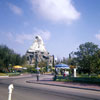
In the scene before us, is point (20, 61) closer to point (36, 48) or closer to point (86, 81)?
point (86, 81)

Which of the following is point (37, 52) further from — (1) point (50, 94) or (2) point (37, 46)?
(1) point (50, 94)

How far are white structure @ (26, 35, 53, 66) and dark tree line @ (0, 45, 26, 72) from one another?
3563cm

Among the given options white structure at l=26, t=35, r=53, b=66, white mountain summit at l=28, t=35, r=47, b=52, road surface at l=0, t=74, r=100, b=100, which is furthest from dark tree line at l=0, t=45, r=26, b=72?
white mountain summit at l=28, t=35, r=47, b=52

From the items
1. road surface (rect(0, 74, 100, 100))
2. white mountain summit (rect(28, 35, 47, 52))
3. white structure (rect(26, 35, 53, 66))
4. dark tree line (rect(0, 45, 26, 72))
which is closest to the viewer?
road surface (rect(0, 74, 100, 100))

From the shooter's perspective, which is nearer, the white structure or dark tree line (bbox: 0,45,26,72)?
dark tree line (bbox: 0,45,26,72)

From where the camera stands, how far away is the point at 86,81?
21.1m

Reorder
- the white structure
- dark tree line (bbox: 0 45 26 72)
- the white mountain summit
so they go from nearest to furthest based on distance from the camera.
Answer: dark tree line (bbox: 0 45 26 72) < the white structure < the white mountain summit

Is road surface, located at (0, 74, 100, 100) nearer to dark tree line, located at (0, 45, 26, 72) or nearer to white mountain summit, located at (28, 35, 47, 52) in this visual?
dark tree line, located at (0, 45, 26, 72)

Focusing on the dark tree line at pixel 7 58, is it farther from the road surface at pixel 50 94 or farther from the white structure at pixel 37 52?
the road surface at pixel 50 94

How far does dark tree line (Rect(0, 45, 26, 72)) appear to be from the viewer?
51.4 m

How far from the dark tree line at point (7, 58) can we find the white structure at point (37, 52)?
117 feet

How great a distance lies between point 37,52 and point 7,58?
44995mm

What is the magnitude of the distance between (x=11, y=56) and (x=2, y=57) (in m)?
2.89

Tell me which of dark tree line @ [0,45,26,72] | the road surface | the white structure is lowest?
the road surface
